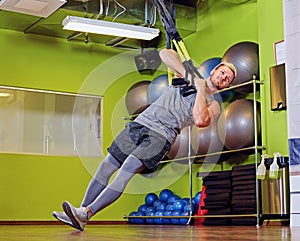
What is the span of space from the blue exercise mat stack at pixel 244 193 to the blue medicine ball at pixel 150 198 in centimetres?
172

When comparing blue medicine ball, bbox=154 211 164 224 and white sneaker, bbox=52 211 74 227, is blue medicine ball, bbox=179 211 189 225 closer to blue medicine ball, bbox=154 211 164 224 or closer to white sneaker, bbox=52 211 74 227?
blue medicine ball, bbox=154 211 164 224

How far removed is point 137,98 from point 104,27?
1362 millimetres

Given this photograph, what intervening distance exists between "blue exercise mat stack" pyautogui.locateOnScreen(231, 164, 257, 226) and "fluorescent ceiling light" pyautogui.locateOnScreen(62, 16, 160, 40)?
1.76m

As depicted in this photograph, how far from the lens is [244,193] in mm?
5129

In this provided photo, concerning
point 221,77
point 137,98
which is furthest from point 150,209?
point 221,77

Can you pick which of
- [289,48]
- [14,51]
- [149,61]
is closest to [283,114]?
[289,48]

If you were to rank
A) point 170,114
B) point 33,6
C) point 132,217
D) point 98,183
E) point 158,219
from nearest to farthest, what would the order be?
point 98,183 → point 170,114 → point 33,6 → point 158,219 → point 132,217

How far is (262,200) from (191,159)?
4.67 ft

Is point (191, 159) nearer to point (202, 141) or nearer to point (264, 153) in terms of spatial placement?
point (202, 141)

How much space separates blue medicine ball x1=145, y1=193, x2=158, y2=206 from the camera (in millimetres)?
6855

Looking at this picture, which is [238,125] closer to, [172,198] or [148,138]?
[148,138]

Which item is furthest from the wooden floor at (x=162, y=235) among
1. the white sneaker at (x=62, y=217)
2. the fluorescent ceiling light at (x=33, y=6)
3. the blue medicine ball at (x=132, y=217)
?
the blue medicine ball at (x=132, y=217)

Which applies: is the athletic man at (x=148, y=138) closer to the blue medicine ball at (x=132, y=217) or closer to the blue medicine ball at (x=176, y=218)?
the blue medicine ball at (x=176, y=218)

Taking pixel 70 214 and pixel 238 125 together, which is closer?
pixel 70 214
